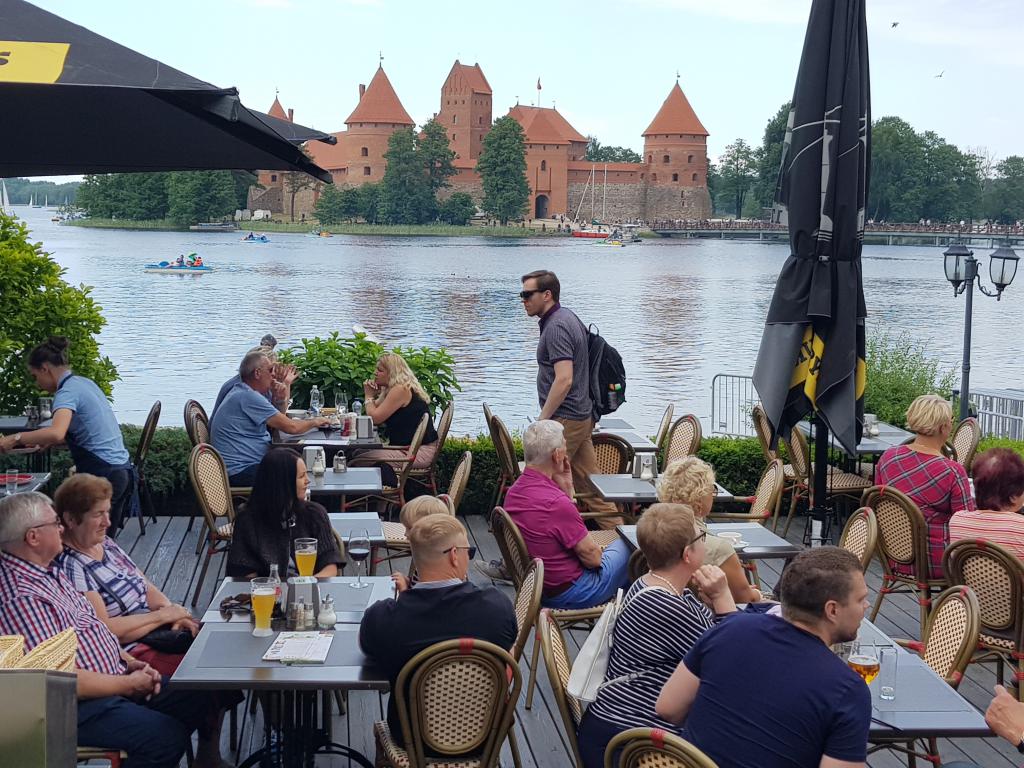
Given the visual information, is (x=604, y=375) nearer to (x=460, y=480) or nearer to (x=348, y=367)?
(x=460, y=480)

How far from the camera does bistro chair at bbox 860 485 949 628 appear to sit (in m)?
4.50

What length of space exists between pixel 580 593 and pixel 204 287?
45.4 meters

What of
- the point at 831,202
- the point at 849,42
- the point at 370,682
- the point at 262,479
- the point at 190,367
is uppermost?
the point at 849,42

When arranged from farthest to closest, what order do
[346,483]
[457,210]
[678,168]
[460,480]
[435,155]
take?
1. [678,168]
2. [457,210]
3. [435,155]
4. [346,483]
5. [460,480]

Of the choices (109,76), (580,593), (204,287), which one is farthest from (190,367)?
(109,76)

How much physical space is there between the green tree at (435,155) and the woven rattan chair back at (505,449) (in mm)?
76206

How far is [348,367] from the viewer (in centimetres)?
776

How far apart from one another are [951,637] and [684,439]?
131 inches

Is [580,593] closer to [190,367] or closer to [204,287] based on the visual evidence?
[190,367]

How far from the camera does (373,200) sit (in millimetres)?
85375

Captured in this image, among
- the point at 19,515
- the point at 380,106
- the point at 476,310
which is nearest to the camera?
the point at 19,515

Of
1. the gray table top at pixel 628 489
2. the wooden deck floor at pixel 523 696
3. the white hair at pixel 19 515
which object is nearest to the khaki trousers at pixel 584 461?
the gray table top at pixel 628 489

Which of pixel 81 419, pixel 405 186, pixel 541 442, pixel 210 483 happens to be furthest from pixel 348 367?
pixel 405 186

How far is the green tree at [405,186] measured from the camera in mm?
80938
